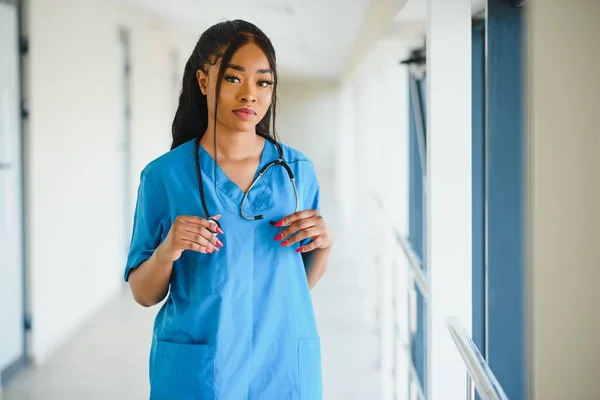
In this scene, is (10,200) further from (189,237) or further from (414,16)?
(189,237)

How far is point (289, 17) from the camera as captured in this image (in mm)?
4316

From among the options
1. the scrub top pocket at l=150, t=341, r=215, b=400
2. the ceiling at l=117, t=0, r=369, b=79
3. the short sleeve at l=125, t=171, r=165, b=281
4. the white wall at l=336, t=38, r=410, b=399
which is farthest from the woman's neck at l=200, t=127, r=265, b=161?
the ceiling at l=117, t=0, r=369, b=79

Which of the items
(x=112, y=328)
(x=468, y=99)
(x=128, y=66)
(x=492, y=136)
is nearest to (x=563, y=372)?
(x=468, y=99)

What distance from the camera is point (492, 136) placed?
1.62m

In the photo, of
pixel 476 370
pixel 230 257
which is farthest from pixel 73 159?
pixel 476 370

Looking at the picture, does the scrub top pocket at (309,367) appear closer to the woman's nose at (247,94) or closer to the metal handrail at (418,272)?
the woman's nose at (247,94)

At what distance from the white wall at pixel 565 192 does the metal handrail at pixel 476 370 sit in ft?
Result: 0.30

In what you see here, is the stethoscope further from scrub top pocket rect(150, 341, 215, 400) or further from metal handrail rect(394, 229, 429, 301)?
metal handrail rect(394, 229, 429, 301)

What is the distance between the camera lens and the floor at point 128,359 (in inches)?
109

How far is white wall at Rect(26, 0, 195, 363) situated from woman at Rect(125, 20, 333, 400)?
2.18 metres

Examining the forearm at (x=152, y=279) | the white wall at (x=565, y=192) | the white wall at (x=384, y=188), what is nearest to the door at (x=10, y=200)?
the white wall at (x=384, y=188)

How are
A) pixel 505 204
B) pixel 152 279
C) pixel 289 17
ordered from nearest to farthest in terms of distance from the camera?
pixel 152 279 < pixel 505 204 < pixel 289 17

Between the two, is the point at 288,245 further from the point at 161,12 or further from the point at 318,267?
the point at 161,12

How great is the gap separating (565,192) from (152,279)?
0.60 m
